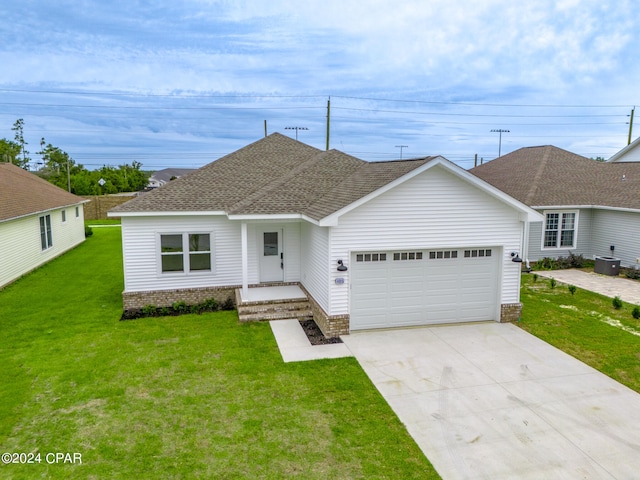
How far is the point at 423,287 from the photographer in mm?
11391

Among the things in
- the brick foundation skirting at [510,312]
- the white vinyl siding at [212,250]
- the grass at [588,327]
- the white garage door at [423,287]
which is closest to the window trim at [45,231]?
the white vinyl siding at [212,250]

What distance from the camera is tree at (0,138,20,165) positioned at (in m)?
47.9

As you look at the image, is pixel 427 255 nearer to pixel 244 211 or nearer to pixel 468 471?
pixel 244 211

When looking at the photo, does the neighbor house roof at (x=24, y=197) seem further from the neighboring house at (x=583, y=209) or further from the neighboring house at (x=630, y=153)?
the neighboring house at (x=630, y=153)

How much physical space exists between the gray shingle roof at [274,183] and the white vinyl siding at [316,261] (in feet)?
2.35

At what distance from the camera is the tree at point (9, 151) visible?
157 feet

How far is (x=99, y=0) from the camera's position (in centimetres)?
1582

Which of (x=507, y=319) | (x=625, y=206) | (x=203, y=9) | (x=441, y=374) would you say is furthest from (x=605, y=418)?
(x=203, y=9)

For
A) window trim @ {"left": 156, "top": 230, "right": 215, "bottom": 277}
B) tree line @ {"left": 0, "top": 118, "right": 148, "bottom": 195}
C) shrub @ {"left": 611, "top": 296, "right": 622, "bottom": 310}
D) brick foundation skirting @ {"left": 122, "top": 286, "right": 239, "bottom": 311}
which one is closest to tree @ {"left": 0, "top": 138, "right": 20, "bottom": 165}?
tree line @ {"left": 0, "top": 118, "right": 148, "bottom": 195}

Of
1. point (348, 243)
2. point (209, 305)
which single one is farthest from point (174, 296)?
point (348, 243)

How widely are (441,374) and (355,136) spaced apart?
42.8 metres

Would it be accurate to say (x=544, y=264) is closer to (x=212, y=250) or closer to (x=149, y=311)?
(x=212, y=250)

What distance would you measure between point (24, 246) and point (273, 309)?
42.0ft

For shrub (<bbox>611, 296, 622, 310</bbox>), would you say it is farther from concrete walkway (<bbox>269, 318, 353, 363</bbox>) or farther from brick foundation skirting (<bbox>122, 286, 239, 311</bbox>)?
brick foundation skirting (<bbox>122, 286, 239, 311</bbox>)
